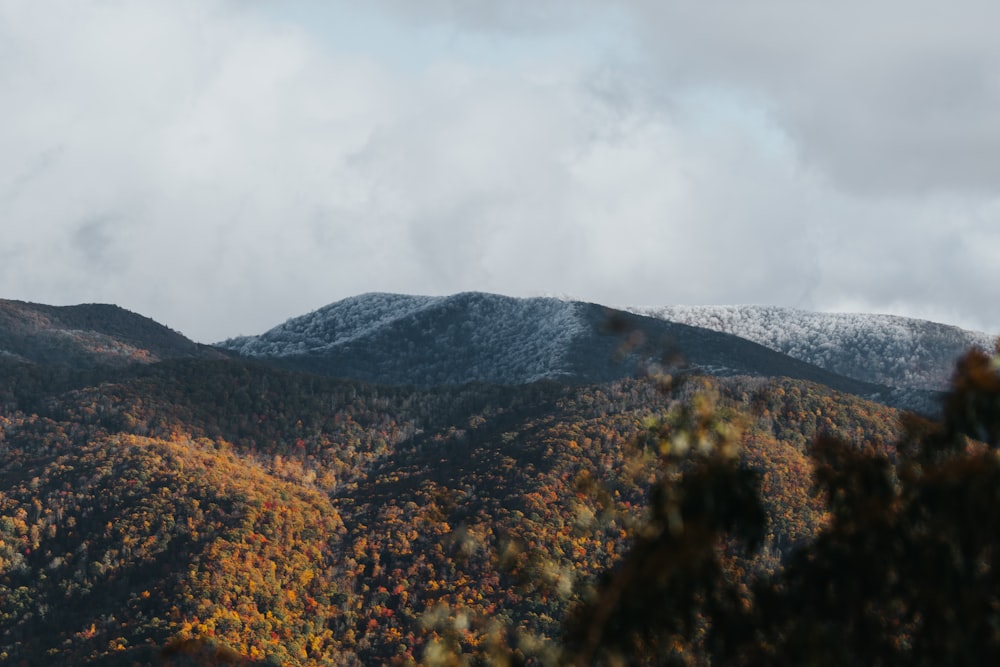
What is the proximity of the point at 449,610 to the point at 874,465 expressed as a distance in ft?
509

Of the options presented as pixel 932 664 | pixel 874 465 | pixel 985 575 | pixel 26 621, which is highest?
pixel 874 465

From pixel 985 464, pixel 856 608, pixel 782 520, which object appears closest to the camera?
pixel 985 464

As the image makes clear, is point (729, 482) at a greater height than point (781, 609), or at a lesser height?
greater

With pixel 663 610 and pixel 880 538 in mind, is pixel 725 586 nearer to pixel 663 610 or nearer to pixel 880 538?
pixel 663 610

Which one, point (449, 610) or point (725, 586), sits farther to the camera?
point (449, 610)

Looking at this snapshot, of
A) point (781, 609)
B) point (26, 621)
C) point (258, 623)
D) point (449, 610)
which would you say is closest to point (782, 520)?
point (449, 610)

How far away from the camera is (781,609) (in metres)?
43.8

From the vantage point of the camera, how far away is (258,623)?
19650 cm

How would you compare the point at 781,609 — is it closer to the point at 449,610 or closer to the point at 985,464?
the point at 985,464

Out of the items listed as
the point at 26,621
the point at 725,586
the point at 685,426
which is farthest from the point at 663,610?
the point at 26,621

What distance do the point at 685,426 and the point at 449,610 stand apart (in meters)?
154

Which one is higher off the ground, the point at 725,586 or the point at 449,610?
the point at 725,586

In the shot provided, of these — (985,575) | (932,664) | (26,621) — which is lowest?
(26,621)

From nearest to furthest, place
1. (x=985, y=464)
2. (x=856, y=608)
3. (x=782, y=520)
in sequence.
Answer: (x=985, y=464), (x=856, y=608), (x=782, y=520)
